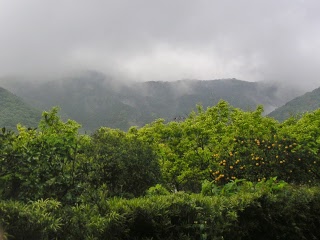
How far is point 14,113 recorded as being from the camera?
103 m

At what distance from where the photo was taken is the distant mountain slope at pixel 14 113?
3666 inches

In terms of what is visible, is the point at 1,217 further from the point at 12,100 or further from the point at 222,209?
the point at 12,100

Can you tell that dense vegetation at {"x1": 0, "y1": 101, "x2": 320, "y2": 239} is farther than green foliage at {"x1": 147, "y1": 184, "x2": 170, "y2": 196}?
No

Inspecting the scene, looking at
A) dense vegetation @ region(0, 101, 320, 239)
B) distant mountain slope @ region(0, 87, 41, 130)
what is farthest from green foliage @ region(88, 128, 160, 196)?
distant mountain slope @ region(0, 87, 41, 130)

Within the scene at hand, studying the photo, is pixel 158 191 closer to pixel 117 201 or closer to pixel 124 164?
pixel 124 164

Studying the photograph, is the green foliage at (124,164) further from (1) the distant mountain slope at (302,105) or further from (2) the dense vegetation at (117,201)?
(1) the distant mountain slope at (302,105)

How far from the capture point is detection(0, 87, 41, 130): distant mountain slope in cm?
9312

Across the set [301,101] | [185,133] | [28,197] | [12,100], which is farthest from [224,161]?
[301,101]

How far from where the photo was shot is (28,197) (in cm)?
525

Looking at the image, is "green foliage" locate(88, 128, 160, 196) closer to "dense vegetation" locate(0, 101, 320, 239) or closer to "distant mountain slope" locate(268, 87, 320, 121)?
"dense vegetation" locate(0, 101, 320, 239)

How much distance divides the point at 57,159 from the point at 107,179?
3.21 meters

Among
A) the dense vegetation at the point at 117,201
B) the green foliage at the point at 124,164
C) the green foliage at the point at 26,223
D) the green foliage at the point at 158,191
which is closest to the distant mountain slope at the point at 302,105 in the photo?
the green foliage at the point at 124,164

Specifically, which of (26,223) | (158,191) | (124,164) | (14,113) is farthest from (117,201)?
(14,113)

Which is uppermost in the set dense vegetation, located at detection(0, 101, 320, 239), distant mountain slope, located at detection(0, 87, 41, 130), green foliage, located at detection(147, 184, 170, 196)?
dense vegetation, located at detection(0, 101, 320, 239)
